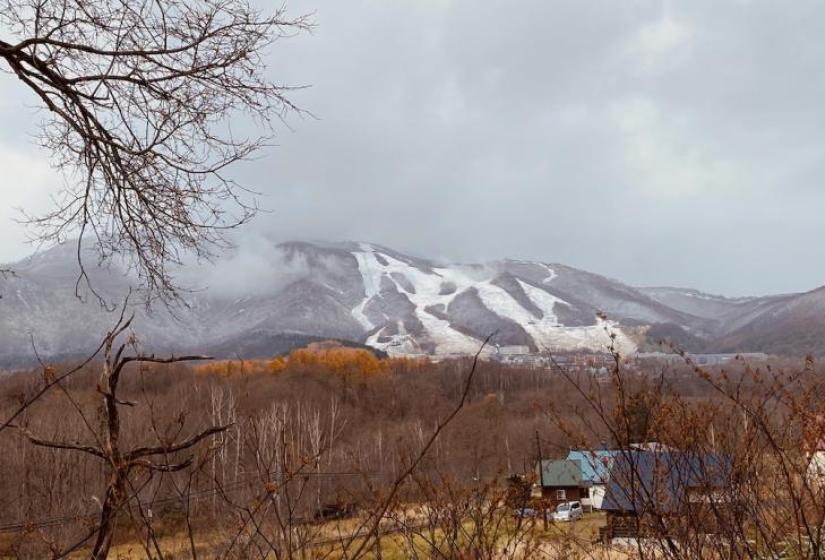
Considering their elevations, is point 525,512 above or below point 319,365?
above

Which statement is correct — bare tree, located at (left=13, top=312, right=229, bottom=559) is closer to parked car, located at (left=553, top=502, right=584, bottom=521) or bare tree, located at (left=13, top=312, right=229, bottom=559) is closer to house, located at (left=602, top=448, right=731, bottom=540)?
house, located at (left=602, top=448, right=731, bottom=540)

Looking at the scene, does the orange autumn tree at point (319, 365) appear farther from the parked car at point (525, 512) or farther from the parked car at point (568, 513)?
the parked car at point (525, 512)

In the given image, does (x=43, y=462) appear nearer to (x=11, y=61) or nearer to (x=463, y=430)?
(x=463, y=430)

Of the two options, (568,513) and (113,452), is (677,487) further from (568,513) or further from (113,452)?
(568,513)

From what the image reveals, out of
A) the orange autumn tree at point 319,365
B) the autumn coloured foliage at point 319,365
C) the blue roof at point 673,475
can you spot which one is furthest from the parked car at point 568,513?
the orange autumn tree at point 319,365

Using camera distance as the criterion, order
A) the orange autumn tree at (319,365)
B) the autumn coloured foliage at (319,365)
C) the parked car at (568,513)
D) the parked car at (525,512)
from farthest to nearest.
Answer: the orange autumn tree at (319,365), the autumn coloured foliage at (319,365), the parked car at (568,513), the parked car at (525,512)

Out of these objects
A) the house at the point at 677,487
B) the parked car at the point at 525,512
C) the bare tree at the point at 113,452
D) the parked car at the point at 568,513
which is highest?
the bare tree at the point at 113,452

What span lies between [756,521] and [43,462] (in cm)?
3658

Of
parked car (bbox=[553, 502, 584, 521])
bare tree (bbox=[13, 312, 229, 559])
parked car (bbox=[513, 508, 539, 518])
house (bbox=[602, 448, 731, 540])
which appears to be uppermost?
bare tree (bbox=[13, 312, 229, 559])

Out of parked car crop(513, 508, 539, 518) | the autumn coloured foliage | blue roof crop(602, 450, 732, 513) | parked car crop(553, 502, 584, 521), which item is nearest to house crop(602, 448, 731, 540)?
blue roof crop(602, 450, 732, 513)

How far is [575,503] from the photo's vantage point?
119ft

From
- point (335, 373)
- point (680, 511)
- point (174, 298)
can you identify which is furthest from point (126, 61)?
point (335, 373)

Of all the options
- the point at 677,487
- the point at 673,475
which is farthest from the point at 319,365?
the point at 677,487

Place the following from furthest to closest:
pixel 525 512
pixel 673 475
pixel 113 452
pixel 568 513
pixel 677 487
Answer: pixel 568 513 < pixel 525 512 < pixel 673 475 < pixel 677 487 < pixel 113 452
